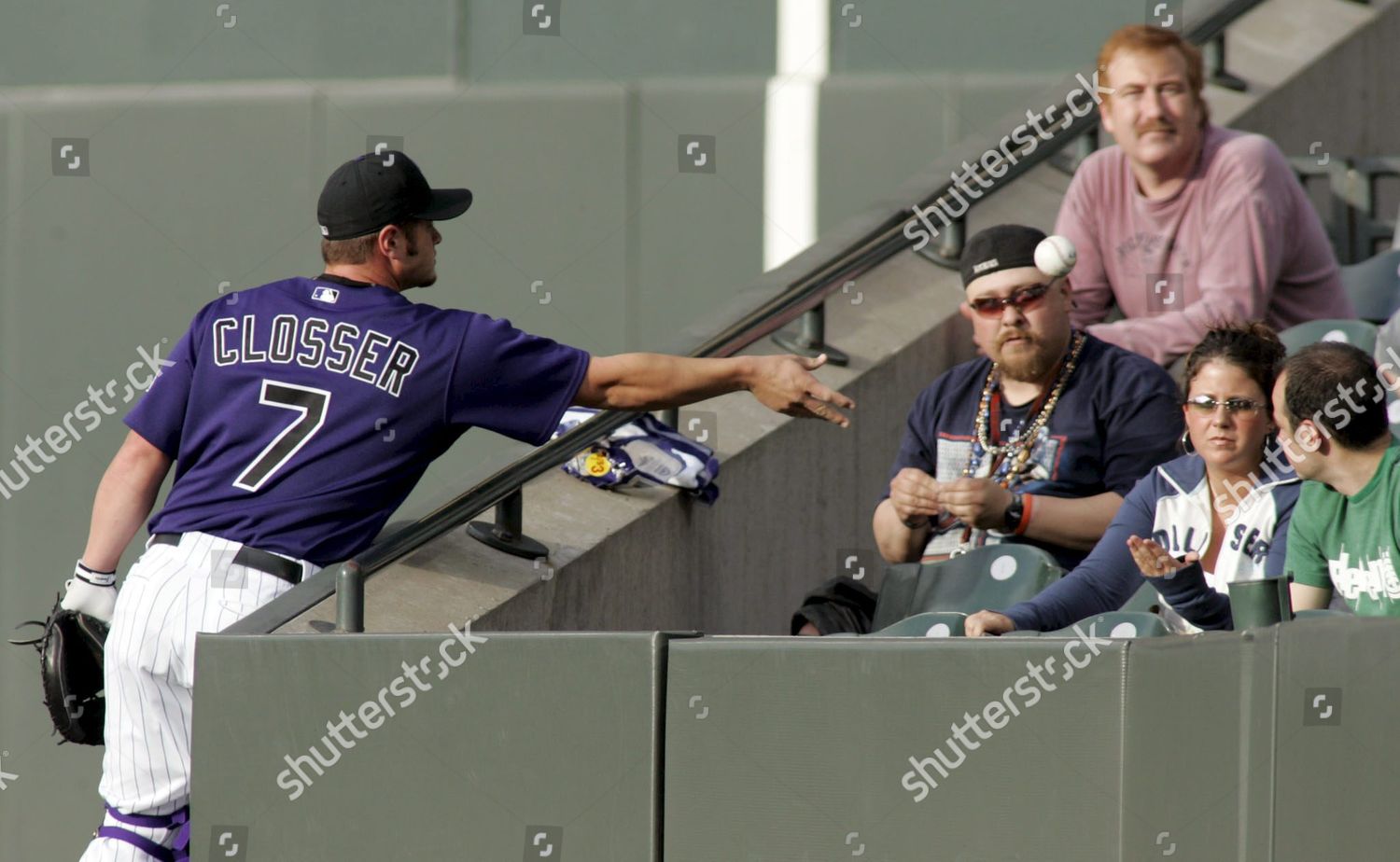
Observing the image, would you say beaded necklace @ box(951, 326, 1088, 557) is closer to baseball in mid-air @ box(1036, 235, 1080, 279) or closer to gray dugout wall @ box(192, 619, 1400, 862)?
baseball in mid-air @ box(1036, 235, 1080, 279)

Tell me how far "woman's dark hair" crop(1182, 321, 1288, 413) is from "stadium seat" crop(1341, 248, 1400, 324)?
204 centimetres

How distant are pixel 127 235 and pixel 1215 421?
7877 millimetres

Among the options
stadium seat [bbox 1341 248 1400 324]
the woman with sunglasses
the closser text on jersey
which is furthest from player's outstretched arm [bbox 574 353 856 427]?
stadium seat [bbox 1341 248 1400 324]

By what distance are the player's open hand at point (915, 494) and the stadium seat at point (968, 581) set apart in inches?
5.4

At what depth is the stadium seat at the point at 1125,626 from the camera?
385 cm

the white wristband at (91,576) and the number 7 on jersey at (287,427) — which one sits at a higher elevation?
the number 7 on jersey at (287,427)

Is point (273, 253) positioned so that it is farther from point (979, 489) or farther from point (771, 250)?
point (979, 489)

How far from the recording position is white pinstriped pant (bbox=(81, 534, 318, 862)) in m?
4.32

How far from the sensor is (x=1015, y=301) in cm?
524

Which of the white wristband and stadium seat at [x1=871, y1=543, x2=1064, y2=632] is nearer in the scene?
the white wristband

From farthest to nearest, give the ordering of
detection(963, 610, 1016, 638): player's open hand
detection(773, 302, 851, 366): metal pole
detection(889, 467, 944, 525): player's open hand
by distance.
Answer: detection(773, 302, 851, 366): metal pole < detection(889, 467, 944, 525): player's open hand < detection(963, 610, 1016, 638): player's open hand

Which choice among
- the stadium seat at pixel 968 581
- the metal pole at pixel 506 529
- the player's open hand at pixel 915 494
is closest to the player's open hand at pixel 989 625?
the stadium seat at pixel 968 581

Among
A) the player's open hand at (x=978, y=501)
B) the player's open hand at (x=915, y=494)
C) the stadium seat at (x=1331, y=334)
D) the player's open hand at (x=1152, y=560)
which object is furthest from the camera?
the stadium seat at (x=1331, y=334)

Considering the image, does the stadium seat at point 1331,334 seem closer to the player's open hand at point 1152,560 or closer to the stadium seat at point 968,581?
the stadium seat at point 968,581
